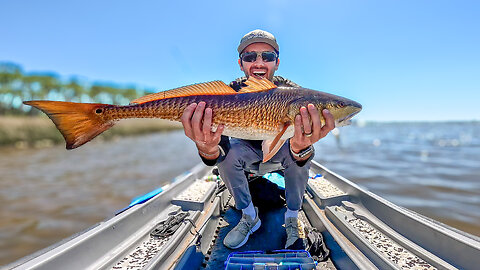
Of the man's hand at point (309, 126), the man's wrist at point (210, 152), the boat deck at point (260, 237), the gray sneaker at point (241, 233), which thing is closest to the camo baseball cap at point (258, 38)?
the man's hand at point (309, 126)

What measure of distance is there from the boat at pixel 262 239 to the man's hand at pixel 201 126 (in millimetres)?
1105

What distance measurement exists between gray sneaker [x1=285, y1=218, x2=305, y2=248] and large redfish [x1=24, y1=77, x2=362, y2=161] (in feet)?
3.46

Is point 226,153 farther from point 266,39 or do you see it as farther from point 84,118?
point 266,39

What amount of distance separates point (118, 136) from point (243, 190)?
3519 cm

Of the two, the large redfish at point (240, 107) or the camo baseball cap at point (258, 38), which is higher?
the camo baseball cap at point (258, 38)

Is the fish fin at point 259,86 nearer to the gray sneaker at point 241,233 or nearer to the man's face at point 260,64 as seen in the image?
the man's face at point 260,64

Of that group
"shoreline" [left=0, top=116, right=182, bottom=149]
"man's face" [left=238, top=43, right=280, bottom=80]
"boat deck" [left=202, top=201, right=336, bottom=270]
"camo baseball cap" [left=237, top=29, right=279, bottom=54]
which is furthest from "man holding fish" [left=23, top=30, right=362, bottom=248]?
"shoreline" [left=0, top=116, right=182, bottom=149]

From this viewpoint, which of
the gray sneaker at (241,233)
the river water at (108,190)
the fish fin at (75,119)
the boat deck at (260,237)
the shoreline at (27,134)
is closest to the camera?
the fish fin at (75,119)

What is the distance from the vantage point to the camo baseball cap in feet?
11.2

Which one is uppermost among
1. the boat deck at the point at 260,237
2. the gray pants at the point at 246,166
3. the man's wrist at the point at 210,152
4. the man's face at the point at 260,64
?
the man's face at the point at 260,64

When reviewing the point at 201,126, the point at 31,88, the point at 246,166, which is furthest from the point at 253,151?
the point at 31,88

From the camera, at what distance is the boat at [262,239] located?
7.01 feet

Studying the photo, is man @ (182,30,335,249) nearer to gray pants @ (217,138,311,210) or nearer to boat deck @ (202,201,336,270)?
gray pants @ (217,138,311,210)

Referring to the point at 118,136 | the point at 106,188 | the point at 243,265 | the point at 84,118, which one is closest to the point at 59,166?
the point at 106,188
